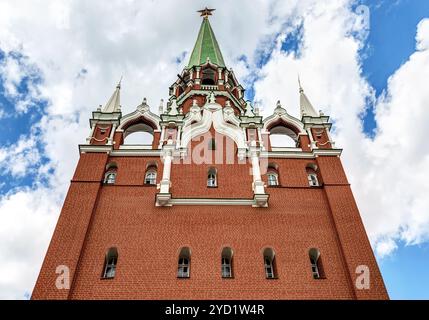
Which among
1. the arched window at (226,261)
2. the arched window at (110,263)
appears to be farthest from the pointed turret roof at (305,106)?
the arched window at (110,263)

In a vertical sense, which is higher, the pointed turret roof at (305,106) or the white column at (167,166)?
the pointed turret roof at (305,106)

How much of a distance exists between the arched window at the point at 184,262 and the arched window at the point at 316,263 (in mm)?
5204

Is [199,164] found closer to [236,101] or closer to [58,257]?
[58,257]

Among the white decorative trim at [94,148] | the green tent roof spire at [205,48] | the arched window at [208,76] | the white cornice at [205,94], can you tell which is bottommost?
the white decorative trim at [94,148]

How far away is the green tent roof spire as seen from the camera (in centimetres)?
3597

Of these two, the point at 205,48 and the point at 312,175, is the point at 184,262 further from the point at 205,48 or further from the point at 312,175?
the point at 205,48

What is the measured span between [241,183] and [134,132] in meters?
8.42

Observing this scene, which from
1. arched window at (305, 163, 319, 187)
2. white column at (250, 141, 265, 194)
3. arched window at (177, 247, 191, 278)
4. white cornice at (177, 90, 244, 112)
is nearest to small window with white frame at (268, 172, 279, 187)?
white column at (250, 141, 265, 194)

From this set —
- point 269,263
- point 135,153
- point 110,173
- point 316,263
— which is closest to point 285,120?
point 135,153

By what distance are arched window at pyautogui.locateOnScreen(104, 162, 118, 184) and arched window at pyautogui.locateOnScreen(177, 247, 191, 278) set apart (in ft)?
18.9

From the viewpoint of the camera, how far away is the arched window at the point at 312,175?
67.5 feet

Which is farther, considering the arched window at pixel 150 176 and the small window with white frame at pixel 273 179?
the small window with white frame at pixel 273 179

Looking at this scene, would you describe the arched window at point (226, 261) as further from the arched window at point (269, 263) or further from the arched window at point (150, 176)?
the arched window at point (150, 176)

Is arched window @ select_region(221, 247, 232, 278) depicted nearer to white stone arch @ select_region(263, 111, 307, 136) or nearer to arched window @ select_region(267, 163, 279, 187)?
arched window @ select_region(267, 163, 279, 187)
